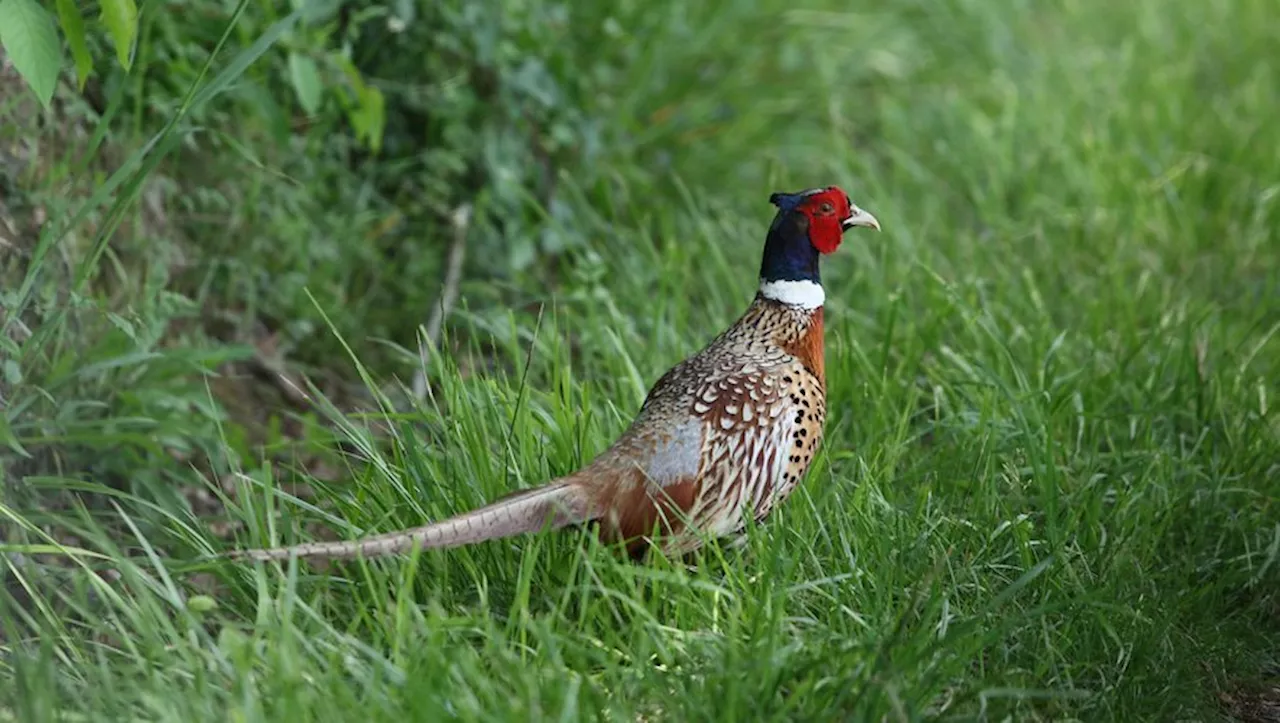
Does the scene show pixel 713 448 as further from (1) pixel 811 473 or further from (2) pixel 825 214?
(2) pixel 825 214

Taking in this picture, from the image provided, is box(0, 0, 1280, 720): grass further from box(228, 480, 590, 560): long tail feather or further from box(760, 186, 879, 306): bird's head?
box(760, 186, 879, 306): bird's head

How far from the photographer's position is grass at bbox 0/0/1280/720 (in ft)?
9.40

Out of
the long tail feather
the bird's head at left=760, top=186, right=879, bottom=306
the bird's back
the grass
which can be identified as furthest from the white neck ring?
the long tail feather

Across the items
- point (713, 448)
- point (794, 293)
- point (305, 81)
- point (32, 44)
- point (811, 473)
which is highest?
point (32, 44)

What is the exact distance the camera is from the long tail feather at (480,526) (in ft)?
9.50

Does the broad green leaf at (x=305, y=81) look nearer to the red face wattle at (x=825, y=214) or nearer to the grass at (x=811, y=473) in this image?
the grass at (x=811, y=473)

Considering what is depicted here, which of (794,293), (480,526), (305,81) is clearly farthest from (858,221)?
(305,81)

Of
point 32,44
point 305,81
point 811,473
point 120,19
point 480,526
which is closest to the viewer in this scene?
point 480,526

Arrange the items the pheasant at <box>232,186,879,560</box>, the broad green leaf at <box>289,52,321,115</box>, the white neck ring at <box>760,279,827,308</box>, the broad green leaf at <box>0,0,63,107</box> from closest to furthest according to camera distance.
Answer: the pheasant at <box>232,186,879,560</box> → the broad green leaf at <box>0,0,63,107</box> → the white neck ring at <box>760,279,827,308</box> → the broad green leaf at <box>289,52,321,115</box>

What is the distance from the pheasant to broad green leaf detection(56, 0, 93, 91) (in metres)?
1.13

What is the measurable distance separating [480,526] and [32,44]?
1.23 m

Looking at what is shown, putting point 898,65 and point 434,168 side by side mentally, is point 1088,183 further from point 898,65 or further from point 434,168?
point 434,168

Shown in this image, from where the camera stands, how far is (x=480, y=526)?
302 cm

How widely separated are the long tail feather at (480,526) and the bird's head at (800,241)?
70cm
